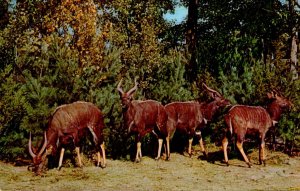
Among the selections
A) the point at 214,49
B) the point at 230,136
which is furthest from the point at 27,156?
the point at 214,49

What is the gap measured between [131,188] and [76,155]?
3898 millimetres

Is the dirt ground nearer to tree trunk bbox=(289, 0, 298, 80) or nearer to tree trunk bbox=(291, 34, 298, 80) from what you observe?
tree trunk bbox=(291, 34, 298, 80)

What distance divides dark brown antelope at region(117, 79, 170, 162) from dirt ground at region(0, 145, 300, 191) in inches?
35.8

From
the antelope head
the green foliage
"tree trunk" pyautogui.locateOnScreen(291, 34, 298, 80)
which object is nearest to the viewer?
the antelope head

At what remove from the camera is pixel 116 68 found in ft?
58.1

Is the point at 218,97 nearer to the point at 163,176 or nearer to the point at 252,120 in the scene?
the point at 252,120

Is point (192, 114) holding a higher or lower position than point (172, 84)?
lower

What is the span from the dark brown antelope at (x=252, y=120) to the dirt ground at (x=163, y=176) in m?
0.74

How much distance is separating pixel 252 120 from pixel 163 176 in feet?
12.8

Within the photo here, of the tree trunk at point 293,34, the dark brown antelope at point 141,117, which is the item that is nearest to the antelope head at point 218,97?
the dark brown antelope at point 141,117

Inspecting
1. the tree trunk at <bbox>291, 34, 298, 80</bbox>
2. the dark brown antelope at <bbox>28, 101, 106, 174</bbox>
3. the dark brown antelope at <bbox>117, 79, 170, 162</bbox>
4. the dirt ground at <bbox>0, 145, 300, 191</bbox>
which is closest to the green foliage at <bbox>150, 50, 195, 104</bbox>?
the dark brown antelope at <bbox>117, 79, 170, 162</bbox>

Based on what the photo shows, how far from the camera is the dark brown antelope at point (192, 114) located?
17094 millimetres

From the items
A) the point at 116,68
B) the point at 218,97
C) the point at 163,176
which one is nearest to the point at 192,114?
A: the point at 218,97

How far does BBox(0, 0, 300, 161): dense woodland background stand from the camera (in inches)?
610
